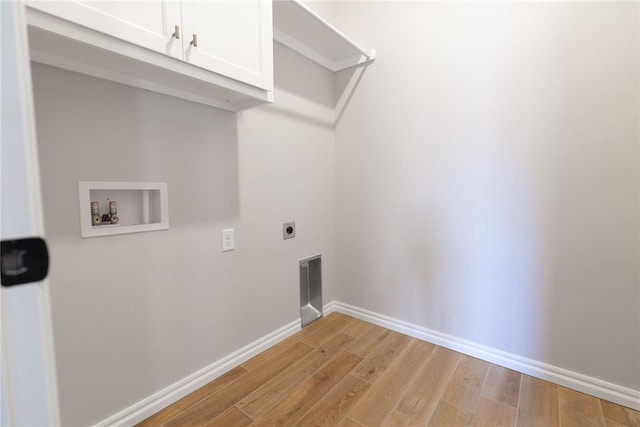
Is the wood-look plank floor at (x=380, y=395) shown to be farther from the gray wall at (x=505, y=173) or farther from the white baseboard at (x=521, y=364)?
the gray wall at (x=505, y=173)

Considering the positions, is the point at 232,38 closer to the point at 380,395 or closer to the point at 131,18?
the point at 131,18

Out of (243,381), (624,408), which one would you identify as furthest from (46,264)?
(624,408)

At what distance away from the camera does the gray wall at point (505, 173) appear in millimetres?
1404

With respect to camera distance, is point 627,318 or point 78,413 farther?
point 627,318

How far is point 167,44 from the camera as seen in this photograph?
1.02 meters

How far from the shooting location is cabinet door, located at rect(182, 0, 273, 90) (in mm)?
1089

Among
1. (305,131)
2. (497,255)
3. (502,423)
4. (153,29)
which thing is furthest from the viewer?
(305,131)

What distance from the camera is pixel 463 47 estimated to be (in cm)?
176

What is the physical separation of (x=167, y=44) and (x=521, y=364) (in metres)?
2.37

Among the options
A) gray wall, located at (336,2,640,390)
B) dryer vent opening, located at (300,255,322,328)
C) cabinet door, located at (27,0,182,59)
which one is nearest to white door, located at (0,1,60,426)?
cabinet door, located at (27,0,182,59)

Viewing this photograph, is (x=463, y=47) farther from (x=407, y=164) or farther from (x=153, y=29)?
(x=153, y=29)

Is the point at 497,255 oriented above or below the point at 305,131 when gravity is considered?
below

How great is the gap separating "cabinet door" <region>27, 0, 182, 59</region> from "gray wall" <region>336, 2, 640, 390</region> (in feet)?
4.84

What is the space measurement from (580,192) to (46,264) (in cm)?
207
